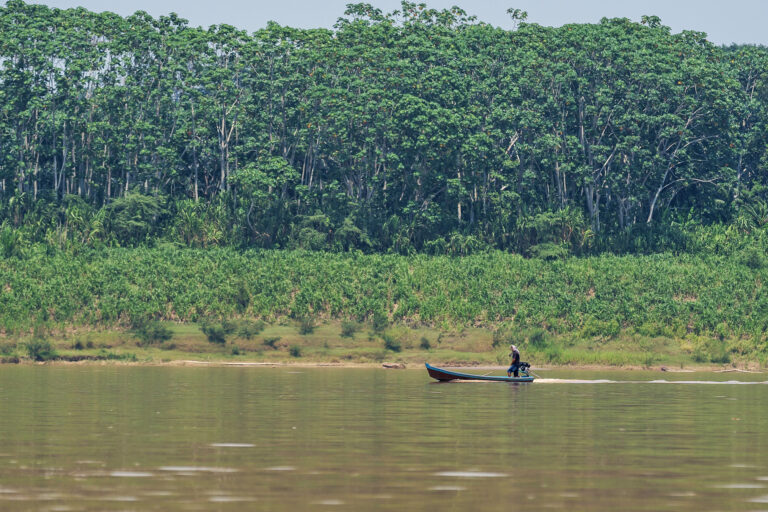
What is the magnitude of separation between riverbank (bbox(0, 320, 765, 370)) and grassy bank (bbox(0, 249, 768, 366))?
0.10 meters

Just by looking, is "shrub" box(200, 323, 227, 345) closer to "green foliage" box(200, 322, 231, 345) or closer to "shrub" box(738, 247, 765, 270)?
"green foliage" box(200, 322, 231, 345)

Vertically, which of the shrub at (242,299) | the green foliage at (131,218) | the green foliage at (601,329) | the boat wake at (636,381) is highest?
the green foliage at (131,218)

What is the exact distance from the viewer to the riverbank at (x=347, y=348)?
193ft

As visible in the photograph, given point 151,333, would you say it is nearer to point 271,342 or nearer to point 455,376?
point 271,342

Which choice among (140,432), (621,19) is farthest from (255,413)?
(621,19)

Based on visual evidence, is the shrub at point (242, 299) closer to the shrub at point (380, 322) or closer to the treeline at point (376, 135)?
the shrub at point (380, 322)

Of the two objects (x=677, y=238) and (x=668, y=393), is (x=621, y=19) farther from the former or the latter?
(x=668, y=393)

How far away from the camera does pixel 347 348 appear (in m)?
61.7

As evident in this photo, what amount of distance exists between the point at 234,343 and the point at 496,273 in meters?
16.1

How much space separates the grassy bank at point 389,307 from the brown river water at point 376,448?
1833 cm

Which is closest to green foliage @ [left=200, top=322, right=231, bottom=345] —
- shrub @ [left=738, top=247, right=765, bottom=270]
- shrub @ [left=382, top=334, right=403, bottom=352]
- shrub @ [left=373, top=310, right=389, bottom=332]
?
shrub @ [left=373, top=310, right=389, bottom=332]

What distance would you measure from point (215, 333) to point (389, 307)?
10145 mm

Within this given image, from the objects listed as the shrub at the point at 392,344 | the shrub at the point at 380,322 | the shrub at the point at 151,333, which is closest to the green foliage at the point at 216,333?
A: the shrub at the point at 151,333

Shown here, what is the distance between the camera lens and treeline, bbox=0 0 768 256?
77062mm
